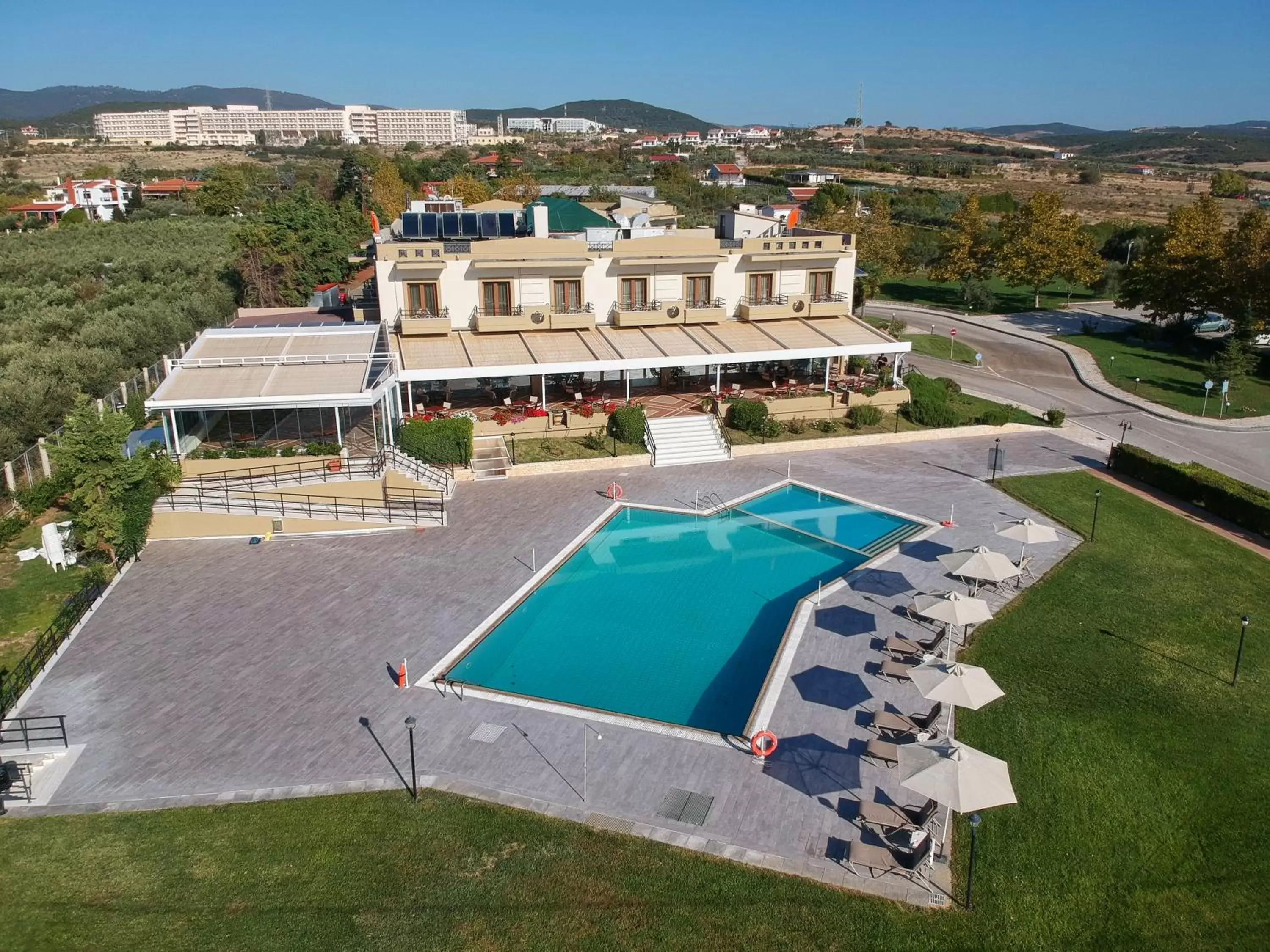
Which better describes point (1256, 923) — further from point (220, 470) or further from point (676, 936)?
point (220, 470)

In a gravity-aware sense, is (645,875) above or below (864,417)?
below

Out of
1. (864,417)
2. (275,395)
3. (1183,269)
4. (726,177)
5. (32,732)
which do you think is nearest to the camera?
(32,732)

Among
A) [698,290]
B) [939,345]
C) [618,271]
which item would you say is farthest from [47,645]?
[939,345]

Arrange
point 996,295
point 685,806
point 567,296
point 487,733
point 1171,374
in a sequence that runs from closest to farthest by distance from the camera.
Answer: point 685,806, point 487,733, point 567,296, point 1171,374, point 996,295

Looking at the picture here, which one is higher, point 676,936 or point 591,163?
point 591,163

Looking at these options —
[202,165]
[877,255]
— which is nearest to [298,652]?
[877,255]

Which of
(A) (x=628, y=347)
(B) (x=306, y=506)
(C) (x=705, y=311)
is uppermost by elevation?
(C) (x=705, y=311)

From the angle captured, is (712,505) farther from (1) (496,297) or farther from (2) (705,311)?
(1) (496,297)
